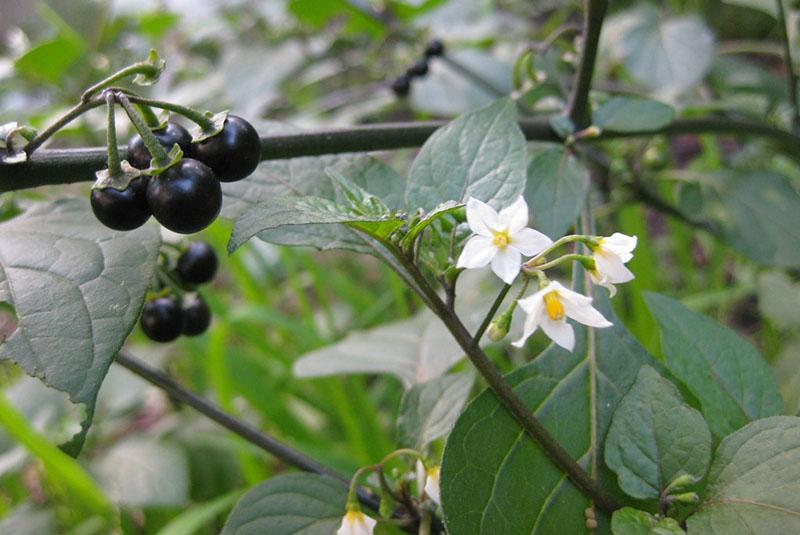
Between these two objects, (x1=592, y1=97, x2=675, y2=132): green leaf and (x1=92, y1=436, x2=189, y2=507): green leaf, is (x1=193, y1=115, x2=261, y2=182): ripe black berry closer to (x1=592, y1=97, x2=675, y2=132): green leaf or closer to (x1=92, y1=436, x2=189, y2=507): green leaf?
(x1=592, y1=97, x2=675, y2=132): green leaf

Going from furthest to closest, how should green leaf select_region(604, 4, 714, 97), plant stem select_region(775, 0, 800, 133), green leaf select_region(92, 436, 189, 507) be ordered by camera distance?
green leaf select_region(604, 4, 714, 97) → green leaf select_region(92, 436, 189, 507) → plant stem select_region(775, 0, 800, 133)

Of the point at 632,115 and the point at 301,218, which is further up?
the point at 301,218

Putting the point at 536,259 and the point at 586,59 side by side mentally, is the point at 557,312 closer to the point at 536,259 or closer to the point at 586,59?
the point at 536,259

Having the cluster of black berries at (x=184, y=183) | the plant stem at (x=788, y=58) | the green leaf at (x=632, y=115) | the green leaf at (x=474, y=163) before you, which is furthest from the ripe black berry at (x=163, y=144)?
the plant stem at (x=788, y=58)

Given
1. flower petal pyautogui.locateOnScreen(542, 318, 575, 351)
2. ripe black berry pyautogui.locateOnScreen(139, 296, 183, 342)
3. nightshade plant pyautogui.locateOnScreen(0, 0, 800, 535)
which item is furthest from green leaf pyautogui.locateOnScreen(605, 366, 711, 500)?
ripe black berry pyautogui.locateOnScreen(139, 296, 183, 342)

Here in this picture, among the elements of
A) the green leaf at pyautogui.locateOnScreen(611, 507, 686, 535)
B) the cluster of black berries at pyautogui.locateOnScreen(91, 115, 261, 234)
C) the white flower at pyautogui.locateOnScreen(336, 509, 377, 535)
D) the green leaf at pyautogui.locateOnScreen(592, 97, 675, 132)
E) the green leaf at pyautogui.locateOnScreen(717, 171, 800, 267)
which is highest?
the cluster of black berries at pyautogui.locateOnScreen(91, 115, 261, 234)

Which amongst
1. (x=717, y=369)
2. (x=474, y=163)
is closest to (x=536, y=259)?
(x=474, y=163)

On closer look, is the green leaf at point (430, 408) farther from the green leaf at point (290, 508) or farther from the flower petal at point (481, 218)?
the flower petal at point (481, 218)
